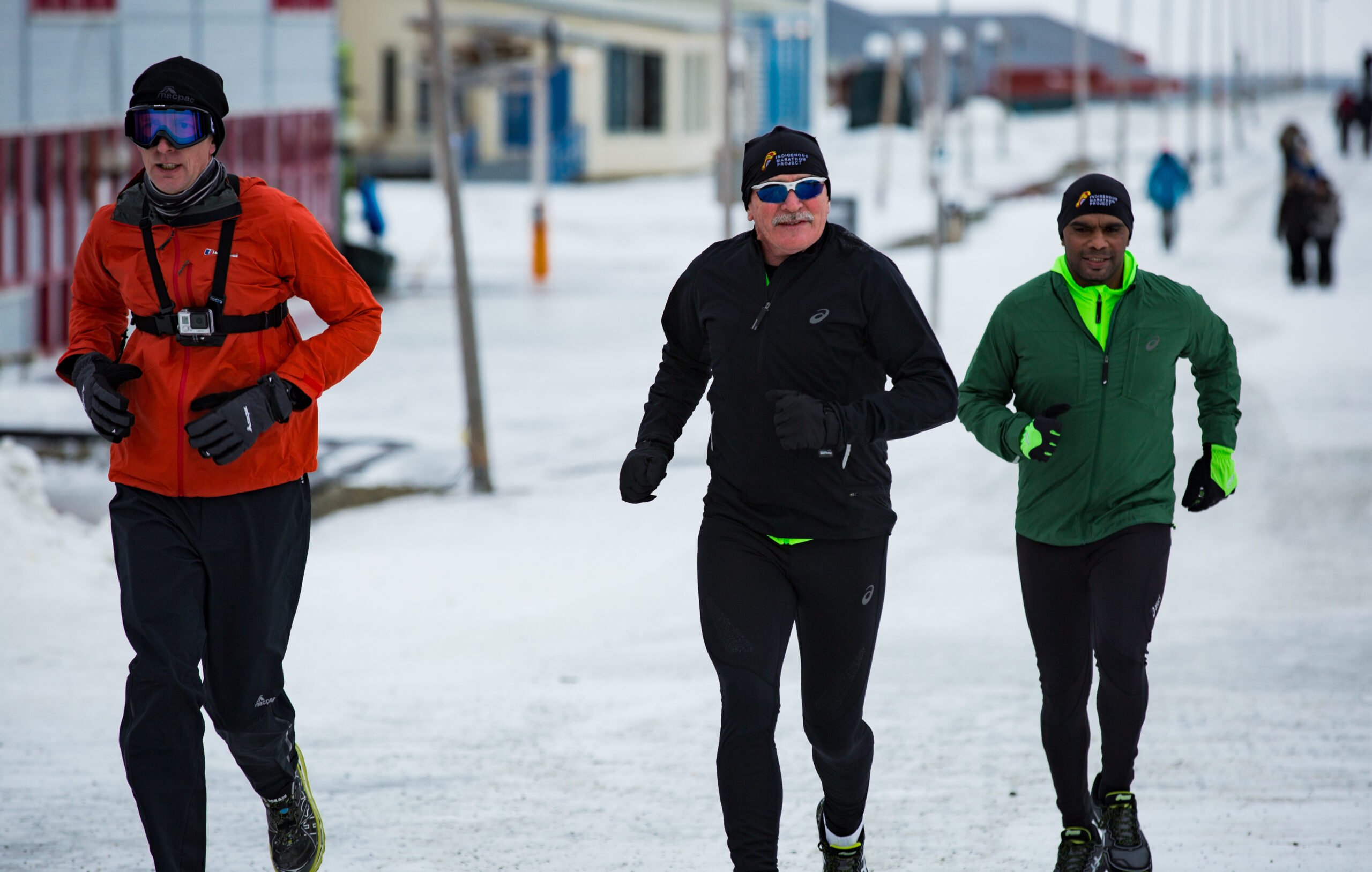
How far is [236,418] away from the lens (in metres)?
4.04

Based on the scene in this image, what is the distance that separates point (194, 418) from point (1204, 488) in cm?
258

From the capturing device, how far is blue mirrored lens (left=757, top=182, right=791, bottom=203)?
13.7ft

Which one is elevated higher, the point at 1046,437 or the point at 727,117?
the point at 727,117

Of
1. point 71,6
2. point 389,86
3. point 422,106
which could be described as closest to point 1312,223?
point 71,6

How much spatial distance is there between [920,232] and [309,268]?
110ft

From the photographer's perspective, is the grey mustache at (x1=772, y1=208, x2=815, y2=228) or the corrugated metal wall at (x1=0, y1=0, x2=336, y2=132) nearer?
the grey mustache at (x1=772, y1=208, x2=815, y2=228)

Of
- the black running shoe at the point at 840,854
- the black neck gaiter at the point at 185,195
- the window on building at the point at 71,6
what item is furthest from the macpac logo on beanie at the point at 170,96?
the window on building at the point at 71,6

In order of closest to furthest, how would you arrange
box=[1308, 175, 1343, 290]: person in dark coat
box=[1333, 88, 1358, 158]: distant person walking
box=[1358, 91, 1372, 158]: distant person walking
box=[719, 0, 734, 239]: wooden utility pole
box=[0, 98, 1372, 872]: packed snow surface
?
box=[0, 98, 1372, 872]: packed snow surface, box=[719, 0, 734, 239]: wooden utility pole, box=[1308, 175, 1343, 290]: person in dark coat, box=[1358, 91, 1372, 158]: distant person walking, box=[1333, 88, 1358, 158]: distant person walking

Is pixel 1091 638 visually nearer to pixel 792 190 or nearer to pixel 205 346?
pixel 792 190

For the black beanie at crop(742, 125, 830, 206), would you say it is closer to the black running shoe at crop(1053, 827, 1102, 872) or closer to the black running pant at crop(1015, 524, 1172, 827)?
the black running pant at crop(1015, 524, 1172, 827)

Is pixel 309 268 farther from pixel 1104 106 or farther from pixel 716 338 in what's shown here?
pixel 1104 106

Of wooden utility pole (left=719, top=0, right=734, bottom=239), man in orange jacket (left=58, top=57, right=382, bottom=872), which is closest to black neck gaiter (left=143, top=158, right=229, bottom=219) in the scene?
man in orange jacket (left=58, top=57, right=382, bottom=872)

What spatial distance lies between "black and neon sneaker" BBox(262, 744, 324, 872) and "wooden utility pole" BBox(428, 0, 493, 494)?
7832 millimetres

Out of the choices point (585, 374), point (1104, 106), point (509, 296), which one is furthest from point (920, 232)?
point (1104, 106)
